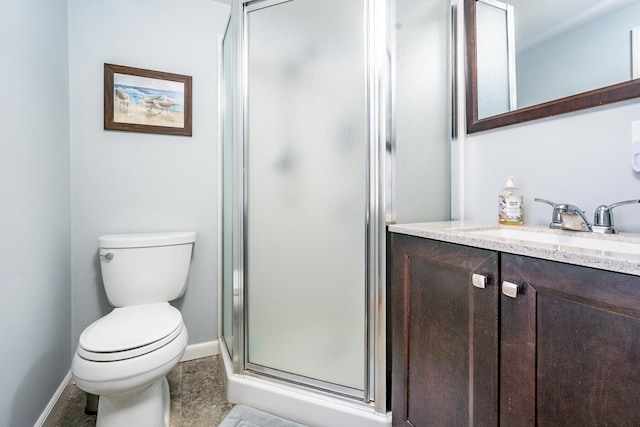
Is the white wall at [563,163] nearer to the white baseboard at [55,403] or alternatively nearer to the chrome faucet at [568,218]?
the chrome faucet at [568,218]

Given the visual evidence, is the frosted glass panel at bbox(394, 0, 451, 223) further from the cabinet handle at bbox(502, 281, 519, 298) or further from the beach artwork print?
the beach artwork print

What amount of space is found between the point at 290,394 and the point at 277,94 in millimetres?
1343

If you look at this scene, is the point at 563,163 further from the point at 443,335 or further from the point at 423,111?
the point at 443,335

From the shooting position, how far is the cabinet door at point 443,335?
0.77 m

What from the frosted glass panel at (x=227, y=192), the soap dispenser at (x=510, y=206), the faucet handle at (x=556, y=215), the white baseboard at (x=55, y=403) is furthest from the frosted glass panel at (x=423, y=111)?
the white baseboard at (x=55, y=403)

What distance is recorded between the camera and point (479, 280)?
2.54 feet

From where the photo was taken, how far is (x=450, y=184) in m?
1.39

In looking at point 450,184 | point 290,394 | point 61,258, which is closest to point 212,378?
point 290,394

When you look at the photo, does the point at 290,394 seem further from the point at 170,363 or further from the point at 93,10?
the point at 93,10

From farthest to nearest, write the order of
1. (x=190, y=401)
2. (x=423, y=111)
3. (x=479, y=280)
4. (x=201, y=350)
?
(x=201, y=350) < (x=190, y=401) < (x=423, y=111) < (x=479, y=280)

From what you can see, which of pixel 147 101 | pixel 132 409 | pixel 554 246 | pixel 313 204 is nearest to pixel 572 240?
pixel 554 246

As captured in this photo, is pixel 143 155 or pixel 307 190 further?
pixel 143 155

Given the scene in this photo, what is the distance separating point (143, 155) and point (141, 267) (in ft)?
2.14

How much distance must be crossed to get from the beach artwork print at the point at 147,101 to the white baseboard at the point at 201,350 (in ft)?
4.45
